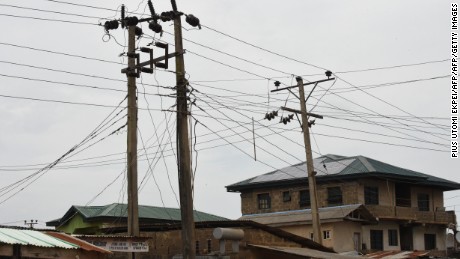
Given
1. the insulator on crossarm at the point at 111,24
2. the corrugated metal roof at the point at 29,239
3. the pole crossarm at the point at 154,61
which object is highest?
the insulator on crossarm at the point at 111,24

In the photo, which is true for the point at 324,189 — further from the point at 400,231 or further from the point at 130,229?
the point at 130,229

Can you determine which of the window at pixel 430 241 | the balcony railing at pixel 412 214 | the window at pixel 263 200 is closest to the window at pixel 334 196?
the balcony railing at pixel 412 214

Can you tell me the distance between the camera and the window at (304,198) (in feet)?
164

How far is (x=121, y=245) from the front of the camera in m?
20.5

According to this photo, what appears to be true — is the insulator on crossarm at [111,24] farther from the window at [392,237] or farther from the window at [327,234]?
the window at [392,237]

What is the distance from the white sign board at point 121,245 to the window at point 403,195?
36.4m

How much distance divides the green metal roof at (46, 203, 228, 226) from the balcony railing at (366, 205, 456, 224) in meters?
12.6

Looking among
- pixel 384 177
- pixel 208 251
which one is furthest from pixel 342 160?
pixel 208 251

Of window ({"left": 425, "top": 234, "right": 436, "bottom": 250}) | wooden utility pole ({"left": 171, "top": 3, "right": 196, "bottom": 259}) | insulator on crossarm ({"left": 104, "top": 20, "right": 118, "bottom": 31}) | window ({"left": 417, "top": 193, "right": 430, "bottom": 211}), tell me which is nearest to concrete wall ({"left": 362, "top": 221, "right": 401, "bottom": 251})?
window ({"left": 417, "top": 193, "right": 430, "bottom": 211})

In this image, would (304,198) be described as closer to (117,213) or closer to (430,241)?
(430,241)

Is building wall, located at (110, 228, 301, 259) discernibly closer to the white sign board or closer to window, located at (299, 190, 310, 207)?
the white sign board

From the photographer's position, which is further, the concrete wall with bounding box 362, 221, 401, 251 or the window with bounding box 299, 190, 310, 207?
the window with bounding box 299, 190, 310, 207

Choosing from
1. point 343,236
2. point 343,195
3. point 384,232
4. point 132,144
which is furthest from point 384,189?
point 132,144

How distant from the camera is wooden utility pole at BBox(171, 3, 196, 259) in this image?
19.7 meters
